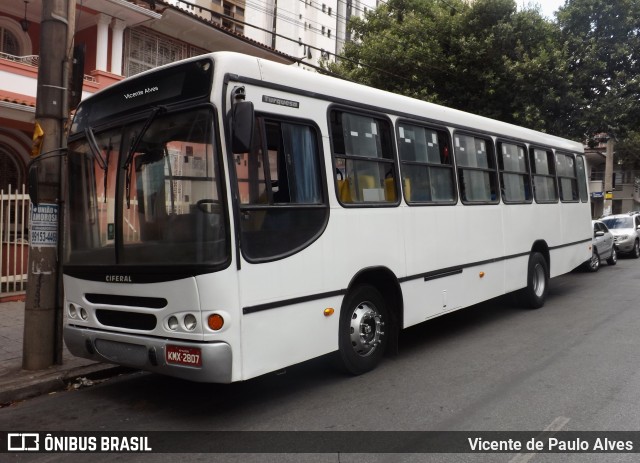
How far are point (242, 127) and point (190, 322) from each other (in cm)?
156

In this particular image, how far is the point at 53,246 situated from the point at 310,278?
2964 millimetres

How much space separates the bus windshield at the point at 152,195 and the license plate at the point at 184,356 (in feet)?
2.18

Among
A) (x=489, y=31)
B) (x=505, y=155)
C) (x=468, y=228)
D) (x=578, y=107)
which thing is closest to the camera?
(x=468, y=228)

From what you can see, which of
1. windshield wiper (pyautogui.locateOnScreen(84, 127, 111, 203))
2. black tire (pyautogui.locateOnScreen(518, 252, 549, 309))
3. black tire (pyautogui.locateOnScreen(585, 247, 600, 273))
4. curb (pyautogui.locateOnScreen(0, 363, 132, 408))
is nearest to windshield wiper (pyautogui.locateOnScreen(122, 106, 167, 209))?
windshield wiper (pyautogui.locateOnScreen(84, 127, 111, 203))

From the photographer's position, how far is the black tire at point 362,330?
5.29m

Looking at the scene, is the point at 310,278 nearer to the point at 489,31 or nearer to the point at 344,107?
the point at 344,107

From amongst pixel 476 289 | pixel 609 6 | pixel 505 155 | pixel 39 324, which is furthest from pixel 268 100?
pixel 609 6

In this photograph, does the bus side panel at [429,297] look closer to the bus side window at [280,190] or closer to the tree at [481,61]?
the bus side window at [280,190]

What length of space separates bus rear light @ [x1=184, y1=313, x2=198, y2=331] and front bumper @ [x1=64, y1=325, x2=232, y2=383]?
0.38 ft

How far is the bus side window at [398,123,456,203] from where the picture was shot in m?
6.21

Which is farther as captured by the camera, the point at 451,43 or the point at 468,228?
the point at 451,43

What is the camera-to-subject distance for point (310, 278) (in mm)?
4805

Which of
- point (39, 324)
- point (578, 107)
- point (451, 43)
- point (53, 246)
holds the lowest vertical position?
point (39, 324)

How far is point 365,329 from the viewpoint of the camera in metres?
5.54
